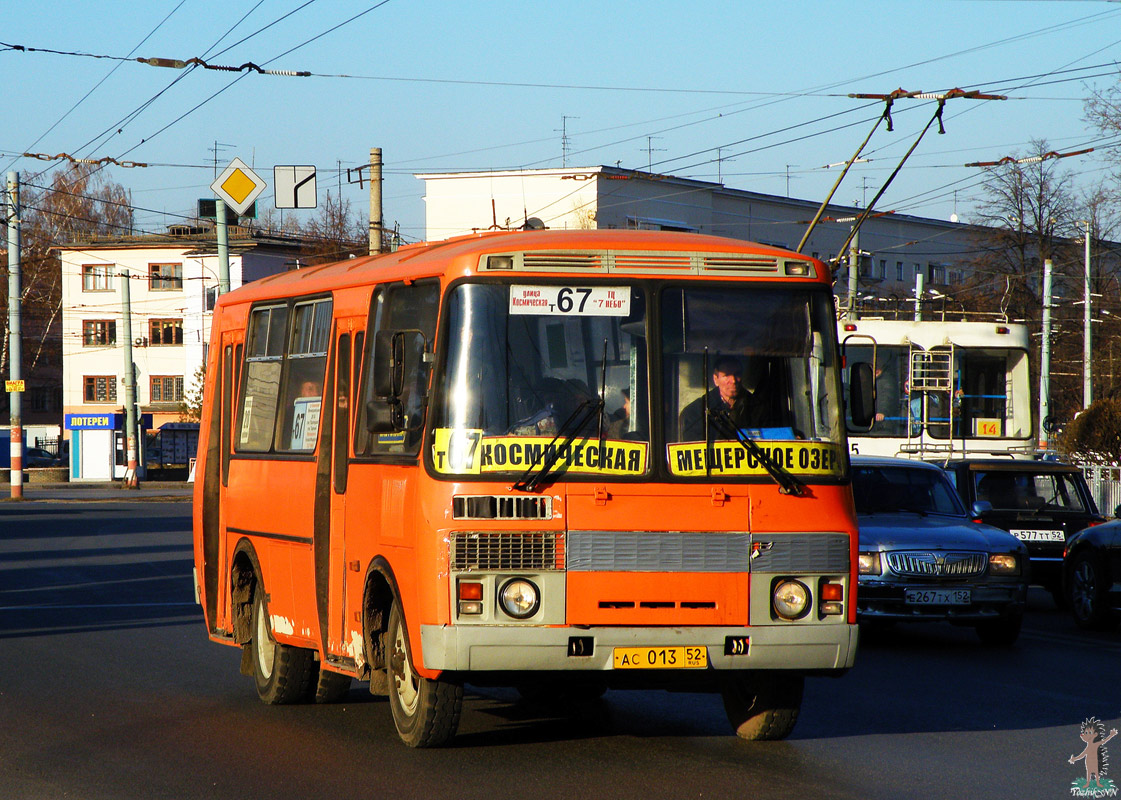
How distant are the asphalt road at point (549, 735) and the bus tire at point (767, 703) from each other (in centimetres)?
14

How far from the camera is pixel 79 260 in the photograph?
286 feet

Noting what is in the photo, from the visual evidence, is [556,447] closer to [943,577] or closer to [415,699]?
[415,699]

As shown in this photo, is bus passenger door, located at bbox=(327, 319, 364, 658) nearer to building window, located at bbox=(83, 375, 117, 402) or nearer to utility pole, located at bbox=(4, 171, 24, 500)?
utility pole, located at bbox=(4, 171, 24, 500)

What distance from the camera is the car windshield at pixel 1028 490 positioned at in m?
18.7

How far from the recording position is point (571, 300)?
8.06 meters

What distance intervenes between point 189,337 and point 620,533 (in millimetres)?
81403

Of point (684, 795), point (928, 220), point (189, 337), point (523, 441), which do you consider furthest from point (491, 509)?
point (928, 220)

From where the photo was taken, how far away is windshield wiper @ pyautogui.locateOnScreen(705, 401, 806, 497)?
26.2 ft

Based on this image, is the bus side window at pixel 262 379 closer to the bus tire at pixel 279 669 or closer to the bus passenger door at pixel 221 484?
the bus passenger door at pixel 221 484

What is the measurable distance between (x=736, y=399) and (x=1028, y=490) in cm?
1195

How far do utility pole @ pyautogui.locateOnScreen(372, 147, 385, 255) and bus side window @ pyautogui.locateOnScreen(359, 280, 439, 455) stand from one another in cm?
2053

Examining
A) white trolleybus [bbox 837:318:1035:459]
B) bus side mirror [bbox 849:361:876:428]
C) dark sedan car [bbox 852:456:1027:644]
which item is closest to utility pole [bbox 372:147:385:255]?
white trolleybus [bbox 837:318:1035:459]

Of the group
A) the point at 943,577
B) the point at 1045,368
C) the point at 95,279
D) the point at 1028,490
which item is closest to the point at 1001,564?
the point at 943,577

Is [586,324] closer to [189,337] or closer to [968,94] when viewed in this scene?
[968,94]
